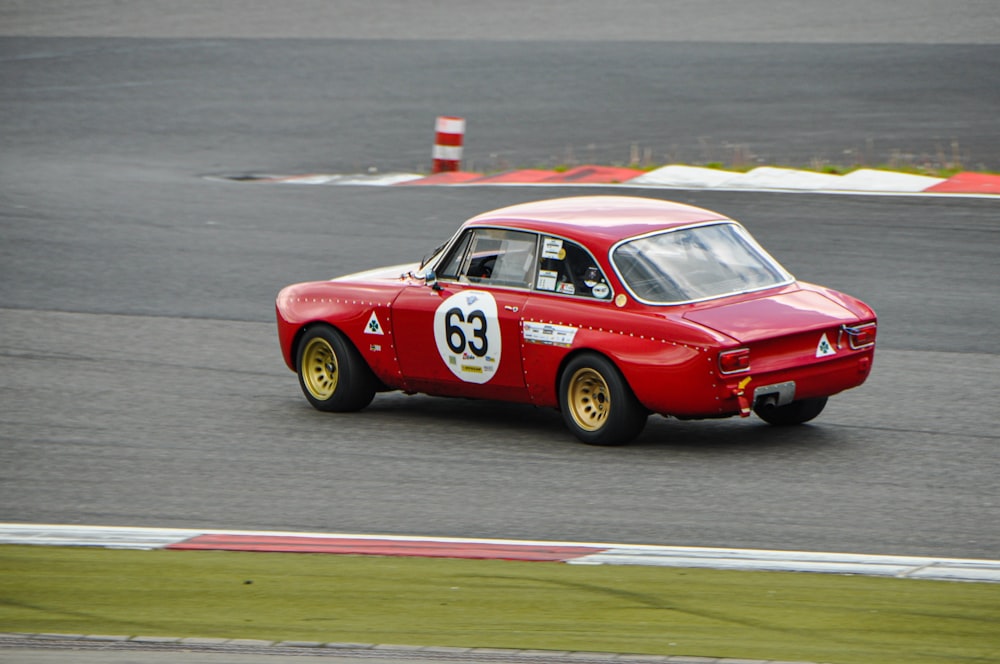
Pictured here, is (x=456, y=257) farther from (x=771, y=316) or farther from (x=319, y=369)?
(x=771, y=316)

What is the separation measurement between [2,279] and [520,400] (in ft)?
24.5

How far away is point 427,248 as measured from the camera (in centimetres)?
1528

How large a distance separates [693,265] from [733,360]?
0.89 metres

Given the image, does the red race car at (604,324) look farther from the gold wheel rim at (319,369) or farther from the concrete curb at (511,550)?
the concrete curb at (511,550)

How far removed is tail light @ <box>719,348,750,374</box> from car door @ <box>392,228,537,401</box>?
1.37 m

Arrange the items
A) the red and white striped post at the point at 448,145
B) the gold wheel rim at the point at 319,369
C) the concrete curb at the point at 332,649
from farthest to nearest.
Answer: the red and white striped post at the point at 448,145, the gold wheel rim at the point at 319,369, the concrete curb at the point at 332,649

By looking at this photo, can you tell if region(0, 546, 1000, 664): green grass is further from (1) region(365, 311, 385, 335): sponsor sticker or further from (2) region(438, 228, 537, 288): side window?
(1) region(365, 311, 385, 335): sponsor sticker

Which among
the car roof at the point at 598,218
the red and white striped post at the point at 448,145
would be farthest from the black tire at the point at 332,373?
the red and white striped post at the point at 448,145

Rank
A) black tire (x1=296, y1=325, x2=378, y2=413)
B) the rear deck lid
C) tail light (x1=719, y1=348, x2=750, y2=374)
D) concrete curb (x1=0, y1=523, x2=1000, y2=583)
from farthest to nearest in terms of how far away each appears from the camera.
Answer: black tire (x1=296, y1=325, x2=378, y2=413)
the rear deck lid
tail light (x1=719, y1=348, x2=750, y2=374)
concrete curb (x1=0, y1=523, x2=1000, y2=583)

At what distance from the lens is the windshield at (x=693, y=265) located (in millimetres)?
9055

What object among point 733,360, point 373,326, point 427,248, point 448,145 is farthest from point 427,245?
point 733,360

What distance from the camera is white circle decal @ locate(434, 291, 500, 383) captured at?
9.50 m

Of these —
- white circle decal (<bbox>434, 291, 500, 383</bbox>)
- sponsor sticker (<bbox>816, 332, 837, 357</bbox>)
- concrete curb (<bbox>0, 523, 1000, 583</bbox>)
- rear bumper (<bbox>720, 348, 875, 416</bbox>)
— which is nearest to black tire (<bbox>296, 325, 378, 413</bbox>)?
white circle decal (<bbox>434, 291, 500, 383</bbox>)

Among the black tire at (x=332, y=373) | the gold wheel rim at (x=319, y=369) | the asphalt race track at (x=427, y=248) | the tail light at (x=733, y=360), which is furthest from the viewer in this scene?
the gold wheel rim at (x=319, y=369)
